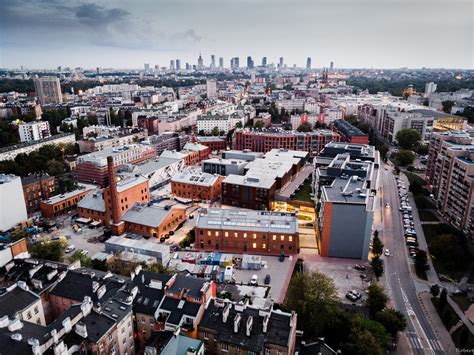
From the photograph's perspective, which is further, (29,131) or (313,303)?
(29,131)

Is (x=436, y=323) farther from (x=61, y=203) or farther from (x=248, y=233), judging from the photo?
(x=61, y=203)

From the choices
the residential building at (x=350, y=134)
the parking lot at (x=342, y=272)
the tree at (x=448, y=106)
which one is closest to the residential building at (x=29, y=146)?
the parking lot at (x=342, y=272)

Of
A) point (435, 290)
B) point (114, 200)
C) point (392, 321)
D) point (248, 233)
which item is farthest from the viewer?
point (114, 200)

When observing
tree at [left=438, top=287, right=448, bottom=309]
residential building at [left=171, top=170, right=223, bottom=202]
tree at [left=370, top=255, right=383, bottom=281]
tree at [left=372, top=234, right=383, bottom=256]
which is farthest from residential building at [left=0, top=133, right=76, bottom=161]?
tree at [left=438, top=287, right=448, bottom=309]

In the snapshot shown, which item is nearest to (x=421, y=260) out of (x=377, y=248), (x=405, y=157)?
(x=377, y=248)

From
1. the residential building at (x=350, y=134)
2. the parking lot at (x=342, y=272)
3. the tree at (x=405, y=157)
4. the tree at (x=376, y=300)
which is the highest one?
the residential building at (x=350, y=134)

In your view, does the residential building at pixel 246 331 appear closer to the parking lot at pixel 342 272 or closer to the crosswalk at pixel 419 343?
the crosswalk at pixel 419 343

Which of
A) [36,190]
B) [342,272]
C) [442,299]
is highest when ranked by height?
[36,190]
